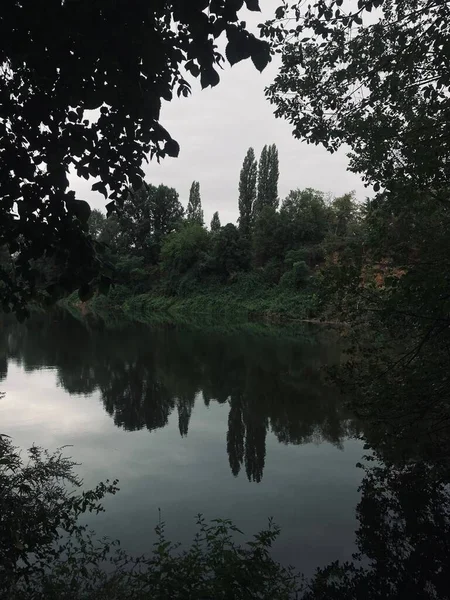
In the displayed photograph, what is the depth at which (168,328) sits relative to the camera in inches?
1184

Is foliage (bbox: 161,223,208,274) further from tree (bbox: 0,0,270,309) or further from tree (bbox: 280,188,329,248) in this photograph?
tree (bbox: 0,0,270,309)

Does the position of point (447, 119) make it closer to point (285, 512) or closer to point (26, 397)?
point (285, 512)

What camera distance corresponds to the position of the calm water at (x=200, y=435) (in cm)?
600

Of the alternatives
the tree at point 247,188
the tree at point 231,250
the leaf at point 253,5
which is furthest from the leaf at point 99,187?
the tree at point 247,188

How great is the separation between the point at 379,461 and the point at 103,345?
53.4ft

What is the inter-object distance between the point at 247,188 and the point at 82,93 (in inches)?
2095

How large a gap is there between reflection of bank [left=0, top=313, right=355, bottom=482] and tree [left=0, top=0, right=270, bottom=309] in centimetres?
597

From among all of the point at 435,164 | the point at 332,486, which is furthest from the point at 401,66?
the point at 332,486

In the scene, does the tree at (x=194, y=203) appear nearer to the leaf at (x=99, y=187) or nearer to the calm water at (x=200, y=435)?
the calm water at (x=200, y=435)

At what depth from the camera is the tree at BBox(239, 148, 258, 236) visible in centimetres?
5362

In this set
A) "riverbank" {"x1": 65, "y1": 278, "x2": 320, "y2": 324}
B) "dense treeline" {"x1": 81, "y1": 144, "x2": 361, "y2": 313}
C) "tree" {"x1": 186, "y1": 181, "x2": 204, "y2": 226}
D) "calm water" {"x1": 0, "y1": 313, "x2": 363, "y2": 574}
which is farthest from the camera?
"tree" {"x1": 186, "y1": 181, "x2": 204, "y2": 226}

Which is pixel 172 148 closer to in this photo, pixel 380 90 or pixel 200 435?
pixel 380 90

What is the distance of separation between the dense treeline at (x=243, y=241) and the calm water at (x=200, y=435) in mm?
22110

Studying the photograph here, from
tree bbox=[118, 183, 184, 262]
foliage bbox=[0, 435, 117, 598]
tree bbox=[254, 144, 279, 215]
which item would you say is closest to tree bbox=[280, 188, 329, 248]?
tree bbox=[254, 144, 279, 215]
